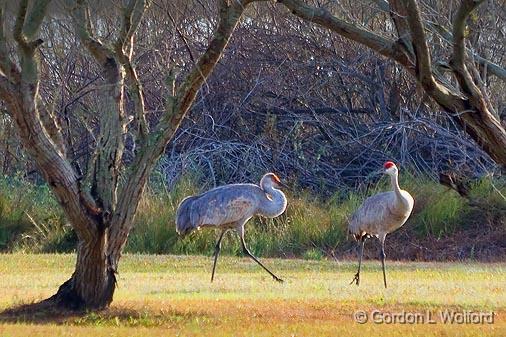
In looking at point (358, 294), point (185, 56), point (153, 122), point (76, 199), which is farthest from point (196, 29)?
point (76, 199)

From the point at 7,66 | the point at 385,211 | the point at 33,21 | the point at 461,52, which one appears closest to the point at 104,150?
the point at 7,66

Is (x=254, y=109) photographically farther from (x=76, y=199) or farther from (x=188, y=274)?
(x=76, y=199)

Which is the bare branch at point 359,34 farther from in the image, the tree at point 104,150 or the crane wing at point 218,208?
the crane wing at point 218,208

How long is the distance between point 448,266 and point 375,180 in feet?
18.5

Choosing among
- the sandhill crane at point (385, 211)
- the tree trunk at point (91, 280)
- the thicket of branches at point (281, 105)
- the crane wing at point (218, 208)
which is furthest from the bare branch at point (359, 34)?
the thicket of branches at point (281, 105)

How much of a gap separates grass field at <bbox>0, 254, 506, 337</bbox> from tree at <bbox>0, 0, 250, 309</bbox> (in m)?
0.53

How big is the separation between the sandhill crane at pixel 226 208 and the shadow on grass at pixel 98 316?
434 centimetres

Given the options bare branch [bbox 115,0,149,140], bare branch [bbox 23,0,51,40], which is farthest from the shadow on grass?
bare branch [bbox 23,0,51,40]

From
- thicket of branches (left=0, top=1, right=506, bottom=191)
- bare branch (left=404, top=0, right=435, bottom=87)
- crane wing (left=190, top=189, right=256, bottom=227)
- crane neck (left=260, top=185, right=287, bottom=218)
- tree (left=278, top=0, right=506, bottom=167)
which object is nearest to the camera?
bare branch (left=404, top=0, right=435, bottom=87)

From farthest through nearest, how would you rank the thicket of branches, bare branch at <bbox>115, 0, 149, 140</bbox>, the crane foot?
the thicket of branches → the crane foot → bare branch at <bbox>115, 0, 149, 140</bbox>

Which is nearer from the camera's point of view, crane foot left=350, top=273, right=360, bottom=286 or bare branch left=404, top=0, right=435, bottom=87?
bare branch left=404, top=0, right=435, bottom=87

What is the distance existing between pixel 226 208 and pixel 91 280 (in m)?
4.99

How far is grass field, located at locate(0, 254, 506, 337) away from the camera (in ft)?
33.7

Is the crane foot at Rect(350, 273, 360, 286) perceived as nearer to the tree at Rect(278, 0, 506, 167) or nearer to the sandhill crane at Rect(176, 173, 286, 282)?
the sandhill crane at Rect(176, 173, 286, 282)
